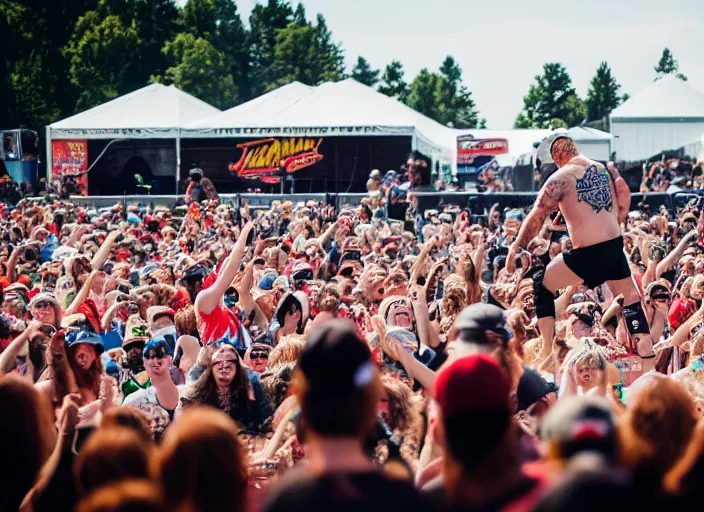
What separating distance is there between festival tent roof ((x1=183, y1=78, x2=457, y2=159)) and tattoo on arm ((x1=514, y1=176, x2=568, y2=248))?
2088 centimetres

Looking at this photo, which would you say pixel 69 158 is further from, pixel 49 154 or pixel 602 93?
pixel 602 93

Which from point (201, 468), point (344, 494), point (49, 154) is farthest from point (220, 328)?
point (49, 154)

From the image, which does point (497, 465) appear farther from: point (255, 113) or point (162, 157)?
point (162, 157)

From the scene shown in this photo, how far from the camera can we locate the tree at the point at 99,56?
191ft

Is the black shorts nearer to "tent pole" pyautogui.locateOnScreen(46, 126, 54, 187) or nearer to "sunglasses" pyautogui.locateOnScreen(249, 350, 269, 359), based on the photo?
"sunglasses" pyautogui.locateOnScreen(249, 350, 269, 359)

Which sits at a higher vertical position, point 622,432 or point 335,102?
point 335,102

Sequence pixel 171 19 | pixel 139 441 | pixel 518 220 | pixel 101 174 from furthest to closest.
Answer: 1. pixel 171 19
2. pixel 101 174
3. pixel 518 220
4. pixel 139 441

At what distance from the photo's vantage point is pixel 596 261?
7438 millimetres

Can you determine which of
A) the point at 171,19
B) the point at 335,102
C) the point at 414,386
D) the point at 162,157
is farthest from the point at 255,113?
the point at 171,19

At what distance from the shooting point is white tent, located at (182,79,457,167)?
2905cm

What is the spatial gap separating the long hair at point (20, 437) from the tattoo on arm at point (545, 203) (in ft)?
14.1

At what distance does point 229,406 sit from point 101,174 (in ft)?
94.1

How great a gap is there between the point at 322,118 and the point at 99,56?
3529 cm

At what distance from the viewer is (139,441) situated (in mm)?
3285
